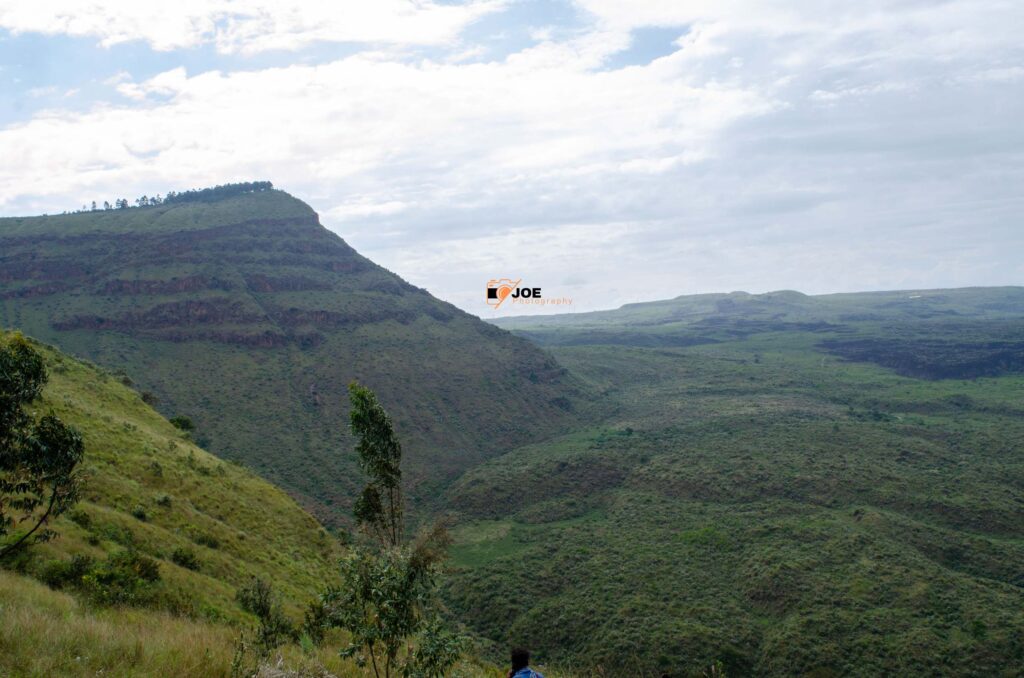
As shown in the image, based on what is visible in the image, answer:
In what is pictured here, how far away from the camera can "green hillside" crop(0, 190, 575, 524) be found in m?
74.9

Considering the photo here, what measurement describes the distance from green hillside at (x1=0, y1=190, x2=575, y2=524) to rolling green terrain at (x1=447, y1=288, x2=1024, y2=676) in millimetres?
13082

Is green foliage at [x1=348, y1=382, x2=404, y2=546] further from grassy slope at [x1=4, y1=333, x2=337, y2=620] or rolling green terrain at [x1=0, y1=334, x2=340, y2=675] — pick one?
grassy slope at [x1=4, y1=333, x2=337, y2=620]

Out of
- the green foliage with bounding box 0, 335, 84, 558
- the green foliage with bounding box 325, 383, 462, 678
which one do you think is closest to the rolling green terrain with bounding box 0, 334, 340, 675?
the green foliage with bounding box 0, 335, 84, 558

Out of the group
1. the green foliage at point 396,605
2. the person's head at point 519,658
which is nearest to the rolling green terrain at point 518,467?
the green foliage at point 396,605

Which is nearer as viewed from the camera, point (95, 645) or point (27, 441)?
point (95, 645)

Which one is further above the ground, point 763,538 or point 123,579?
point 123,579

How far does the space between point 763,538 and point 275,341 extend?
245ft

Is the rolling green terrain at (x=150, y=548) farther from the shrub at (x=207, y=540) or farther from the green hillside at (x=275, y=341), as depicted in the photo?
the green hillside at (x=275, y=341)

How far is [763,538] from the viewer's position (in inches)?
2004

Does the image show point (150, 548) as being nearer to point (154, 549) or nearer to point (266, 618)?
point (154, 549)

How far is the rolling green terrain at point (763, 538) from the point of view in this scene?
120ft

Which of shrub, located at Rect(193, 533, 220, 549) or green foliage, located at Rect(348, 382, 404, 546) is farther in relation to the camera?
shrub, located at Rect(193, 533, 220, 549)

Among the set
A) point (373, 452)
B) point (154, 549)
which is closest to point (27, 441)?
point (373, 452)

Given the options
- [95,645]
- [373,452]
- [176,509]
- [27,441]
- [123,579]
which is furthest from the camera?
[176,509]
